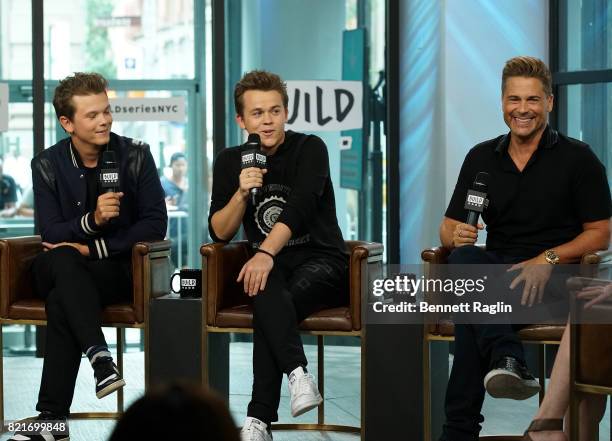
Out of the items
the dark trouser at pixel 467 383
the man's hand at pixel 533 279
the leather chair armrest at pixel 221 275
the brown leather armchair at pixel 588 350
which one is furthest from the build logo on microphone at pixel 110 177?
the brown leather armchair at pixel 588 350

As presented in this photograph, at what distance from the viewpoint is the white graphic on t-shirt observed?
385 centimetres

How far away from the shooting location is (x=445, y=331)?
356 cm

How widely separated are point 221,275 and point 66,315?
57 centimetres

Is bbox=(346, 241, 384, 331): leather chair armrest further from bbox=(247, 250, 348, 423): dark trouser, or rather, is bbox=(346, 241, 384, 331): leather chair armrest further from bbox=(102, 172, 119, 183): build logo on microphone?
bbox=(102, 172, 119, 183): build logo on microphone

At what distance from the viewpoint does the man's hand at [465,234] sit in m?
3.46

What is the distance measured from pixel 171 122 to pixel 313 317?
3.02 m

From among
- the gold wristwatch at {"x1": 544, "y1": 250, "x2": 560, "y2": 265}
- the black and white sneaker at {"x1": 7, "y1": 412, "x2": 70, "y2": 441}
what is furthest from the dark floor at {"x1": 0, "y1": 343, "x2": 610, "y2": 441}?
the gold wristwatch at {"x1": 544, "y1": 250, "x2": 560, "y2": 265}

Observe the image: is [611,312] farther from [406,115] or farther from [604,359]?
[406,115]

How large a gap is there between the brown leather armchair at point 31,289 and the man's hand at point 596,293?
65.6 inches


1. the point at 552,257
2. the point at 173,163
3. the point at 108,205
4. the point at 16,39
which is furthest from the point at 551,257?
the point at 16,39

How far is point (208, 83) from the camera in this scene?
650cm

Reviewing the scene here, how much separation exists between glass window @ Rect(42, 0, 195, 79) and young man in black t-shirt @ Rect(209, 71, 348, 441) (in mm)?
2830

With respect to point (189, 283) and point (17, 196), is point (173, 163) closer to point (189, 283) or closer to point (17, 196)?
point (17, 196)

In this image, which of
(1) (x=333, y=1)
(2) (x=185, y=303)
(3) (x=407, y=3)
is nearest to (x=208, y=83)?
(1) (x=333, y=1)
